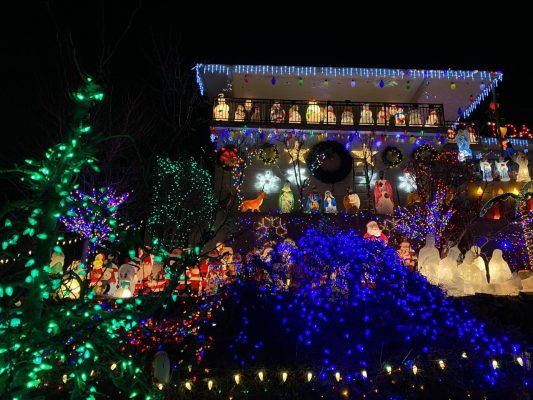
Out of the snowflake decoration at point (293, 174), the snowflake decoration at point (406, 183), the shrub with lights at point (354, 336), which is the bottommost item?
the shrub with lights at point (354, 336)

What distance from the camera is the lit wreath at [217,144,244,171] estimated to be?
17578 mm

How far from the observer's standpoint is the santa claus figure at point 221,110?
18.5m

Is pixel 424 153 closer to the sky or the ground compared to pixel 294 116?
closer to the ground

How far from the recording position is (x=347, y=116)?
1923 cm

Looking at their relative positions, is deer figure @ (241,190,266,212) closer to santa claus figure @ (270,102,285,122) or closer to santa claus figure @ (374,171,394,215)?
santa claus figure @ (270,102,285,122)

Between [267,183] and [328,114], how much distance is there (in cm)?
428

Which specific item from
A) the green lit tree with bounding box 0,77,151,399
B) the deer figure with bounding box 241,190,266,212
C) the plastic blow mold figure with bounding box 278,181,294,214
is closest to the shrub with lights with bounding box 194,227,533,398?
the green lit tree with bounding box 0,77,151,399

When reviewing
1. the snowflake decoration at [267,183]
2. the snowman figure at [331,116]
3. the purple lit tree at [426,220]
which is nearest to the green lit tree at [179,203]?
the snowflake decoration at [267,183]

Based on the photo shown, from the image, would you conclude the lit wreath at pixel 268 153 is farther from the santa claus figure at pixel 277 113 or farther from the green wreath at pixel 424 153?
the green wreath at pixel 424 153

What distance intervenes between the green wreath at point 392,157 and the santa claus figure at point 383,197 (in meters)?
1.47

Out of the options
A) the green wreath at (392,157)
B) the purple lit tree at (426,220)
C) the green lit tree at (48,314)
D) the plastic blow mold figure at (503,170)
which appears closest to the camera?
the green lit tree at (48,314)

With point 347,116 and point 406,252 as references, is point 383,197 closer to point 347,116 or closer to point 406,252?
point 406,252

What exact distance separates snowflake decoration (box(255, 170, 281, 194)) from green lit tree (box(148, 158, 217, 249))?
9.28 ft

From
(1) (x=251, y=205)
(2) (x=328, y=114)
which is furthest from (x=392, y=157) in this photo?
(1) (x=251, y=205)
